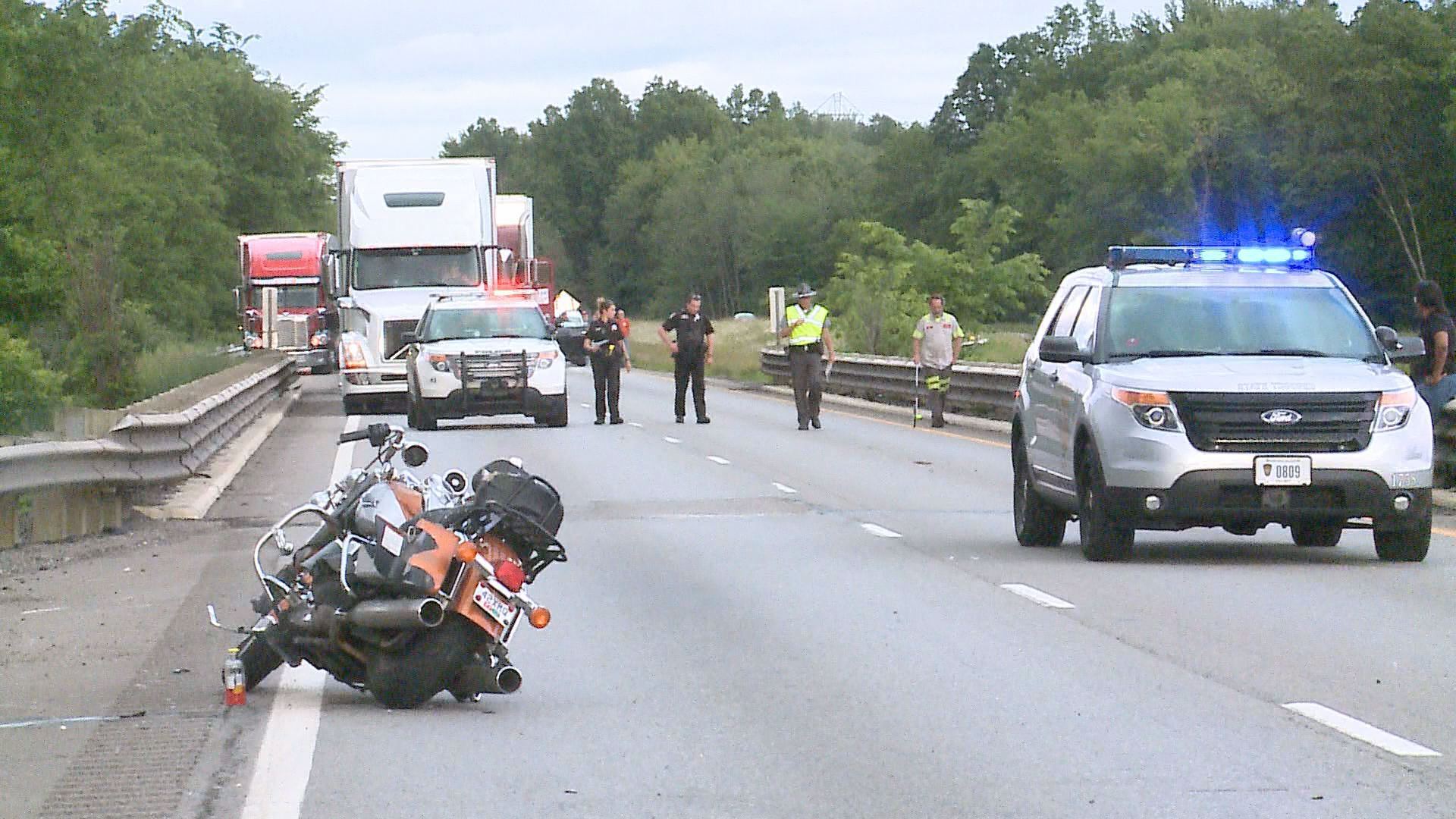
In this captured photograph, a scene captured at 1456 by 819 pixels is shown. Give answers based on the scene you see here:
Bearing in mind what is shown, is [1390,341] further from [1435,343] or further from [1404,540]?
[1435,343]

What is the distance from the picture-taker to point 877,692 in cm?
922

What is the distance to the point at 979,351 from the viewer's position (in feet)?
185

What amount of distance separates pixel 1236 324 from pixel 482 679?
7075mm

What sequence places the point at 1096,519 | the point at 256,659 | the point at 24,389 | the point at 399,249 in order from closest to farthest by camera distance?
the point at 256,659, the point at 1096,519, the point at 24,389, the point at 399,249

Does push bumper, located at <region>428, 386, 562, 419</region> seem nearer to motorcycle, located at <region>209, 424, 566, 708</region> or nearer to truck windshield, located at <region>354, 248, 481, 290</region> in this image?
truck windshield, located at <region>354, 248, 481, 290</region>

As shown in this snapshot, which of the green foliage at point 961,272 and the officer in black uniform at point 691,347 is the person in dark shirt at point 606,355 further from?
the green foliage at point 961,272

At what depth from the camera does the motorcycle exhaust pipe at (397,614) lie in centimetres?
845

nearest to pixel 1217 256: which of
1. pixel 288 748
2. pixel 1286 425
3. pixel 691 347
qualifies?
pixel 1286 425

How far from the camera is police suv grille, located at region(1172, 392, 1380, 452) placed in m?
13.4

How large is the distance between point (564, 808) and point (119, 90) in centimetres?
5420

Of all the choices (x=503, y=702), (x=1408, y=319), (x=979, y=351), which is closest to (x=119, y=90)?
(x=979, y=351)

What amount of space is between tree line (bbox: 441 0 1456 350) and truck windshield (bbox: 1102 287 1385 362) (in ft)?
117

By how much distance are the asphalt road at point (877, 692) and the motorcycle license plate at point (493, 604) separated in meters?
0.38

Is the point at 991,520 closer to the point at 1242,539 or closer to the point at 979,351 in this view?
the point at 1242,539
